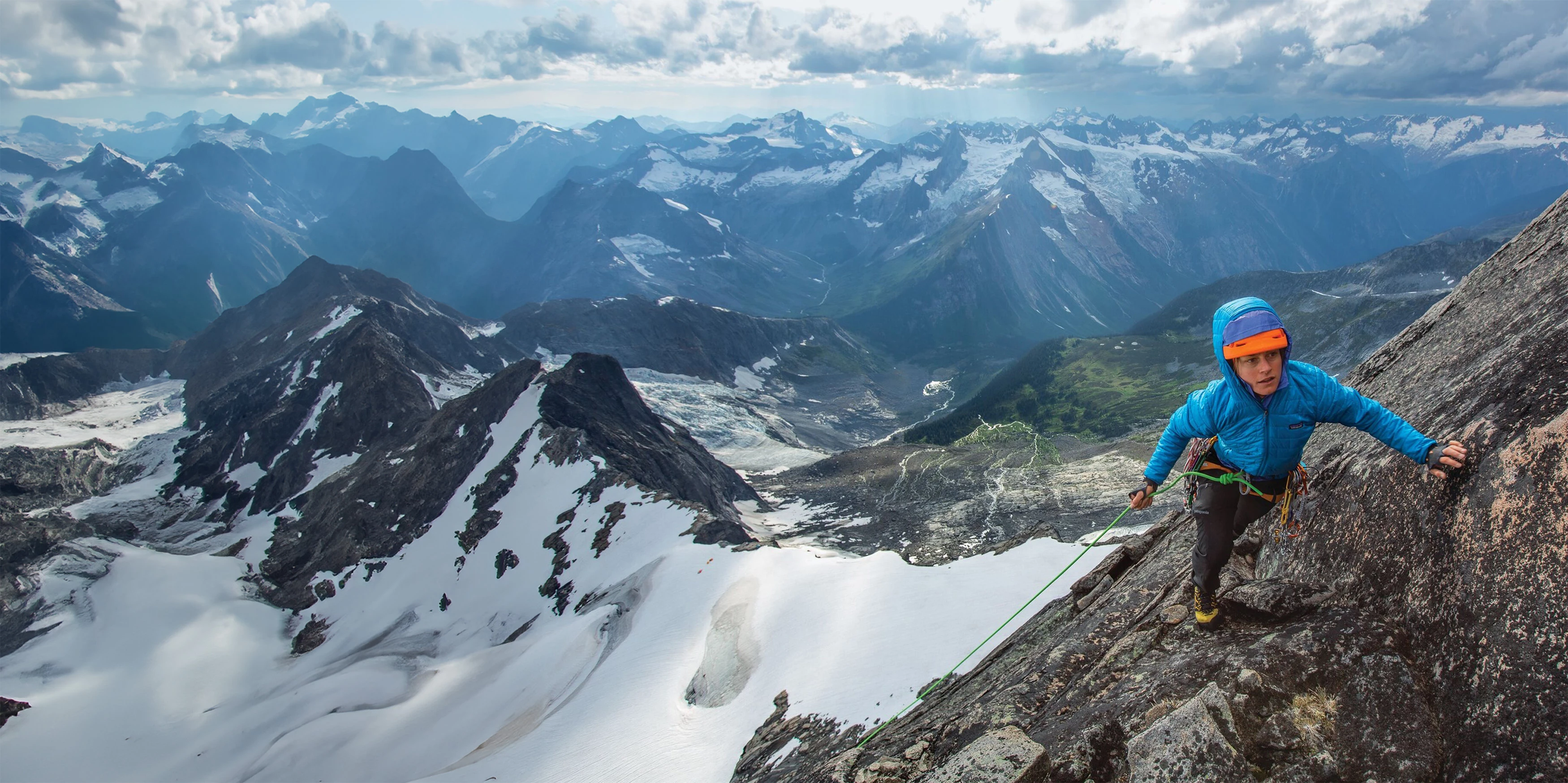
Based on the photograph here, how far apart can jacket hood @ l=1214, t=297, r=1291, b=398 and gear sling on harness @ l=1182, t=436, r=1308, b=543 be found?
924 millimetres

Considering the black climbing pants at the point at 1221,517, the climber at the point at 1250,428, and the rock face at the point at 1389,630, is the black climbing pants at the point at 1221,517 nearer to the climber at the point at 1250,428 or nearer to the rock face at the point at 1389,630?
the climber at the point at 1250,428

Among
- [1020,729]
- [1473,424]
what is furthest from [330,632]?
[1473,424]

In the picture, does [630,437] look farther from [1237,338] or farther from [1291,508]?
[1237,338]

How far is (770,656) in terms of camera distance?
26812 mm

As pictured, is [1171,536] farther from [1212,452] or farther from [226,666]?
[226,666]

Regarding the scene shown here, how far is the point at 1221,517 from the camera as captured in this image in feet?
33.9

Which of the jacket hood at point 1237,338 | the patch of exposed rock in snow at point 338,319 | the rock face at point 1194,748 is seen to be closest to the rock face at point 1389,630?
the rock face at point 1194,748

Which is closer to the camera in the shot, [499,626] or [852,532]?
[499,626]

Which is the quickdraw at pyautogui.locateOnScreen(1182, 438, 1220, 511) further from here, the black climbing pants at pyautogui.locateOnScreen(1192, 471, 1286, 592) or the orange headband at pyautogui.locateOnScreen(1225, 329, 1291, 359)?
the orange headband at pyautogui.locateOnScreen(1225, 329, 1291, 359)

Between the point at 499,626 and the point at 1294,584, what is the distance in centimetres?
5644

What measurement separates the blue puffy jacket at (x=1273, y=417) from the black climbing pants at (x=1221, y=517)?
0.38 m

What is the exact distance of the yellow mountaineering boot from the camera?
10.3 m

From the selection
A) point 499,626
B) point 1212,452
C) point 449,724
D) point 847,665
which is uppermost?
point 1212,452

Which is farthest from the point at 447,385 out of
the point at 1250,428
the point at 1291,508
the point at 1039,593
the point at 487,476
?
the point at 1250,428
